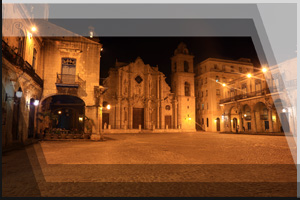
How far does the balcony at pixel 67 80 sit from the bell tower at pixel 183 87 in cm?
2865

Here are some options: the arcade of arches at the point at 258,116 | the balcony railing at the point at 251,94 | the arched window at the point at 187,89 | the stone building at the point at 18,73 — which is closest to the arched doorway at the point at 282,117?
the arcade of arches at the point at 258,116

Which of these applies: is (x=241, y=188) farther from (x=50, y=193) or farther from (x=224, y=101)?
(x=224, y=101)

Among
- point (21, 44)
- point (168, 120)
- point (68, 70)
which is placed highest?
point (21, 44)

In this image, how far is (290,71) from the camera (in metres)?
28.6

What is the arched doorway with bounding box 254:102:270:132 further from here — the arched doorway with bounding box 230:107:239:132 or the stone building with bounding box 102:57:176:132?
the stone building with bounding box 102:57:176:132

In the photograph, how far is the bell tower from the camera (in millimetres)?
43438

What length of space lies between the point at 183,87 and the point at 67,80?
31166 millimetres

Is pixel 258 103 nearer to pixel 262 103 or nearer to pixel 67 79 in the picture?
pixel 262 103

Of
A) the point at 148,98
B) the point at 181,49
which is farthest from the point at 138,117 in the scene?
the point at 181,49

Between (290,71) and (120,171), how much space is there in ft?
103

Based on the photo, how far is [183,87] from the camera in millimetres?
44906

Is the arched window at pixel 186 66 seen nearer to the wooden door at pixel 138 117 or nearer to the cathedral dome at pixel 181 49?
the cathedral dome at pixel 181 49

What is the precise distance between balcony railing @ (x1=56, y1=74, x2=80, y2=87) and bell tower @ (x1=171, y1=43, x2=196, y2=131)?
28.7 m

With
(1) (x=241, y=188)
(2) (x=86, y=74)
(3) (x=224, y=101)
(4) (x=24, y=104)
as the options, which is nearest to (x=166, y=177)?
(1) (x=241, y=188)
